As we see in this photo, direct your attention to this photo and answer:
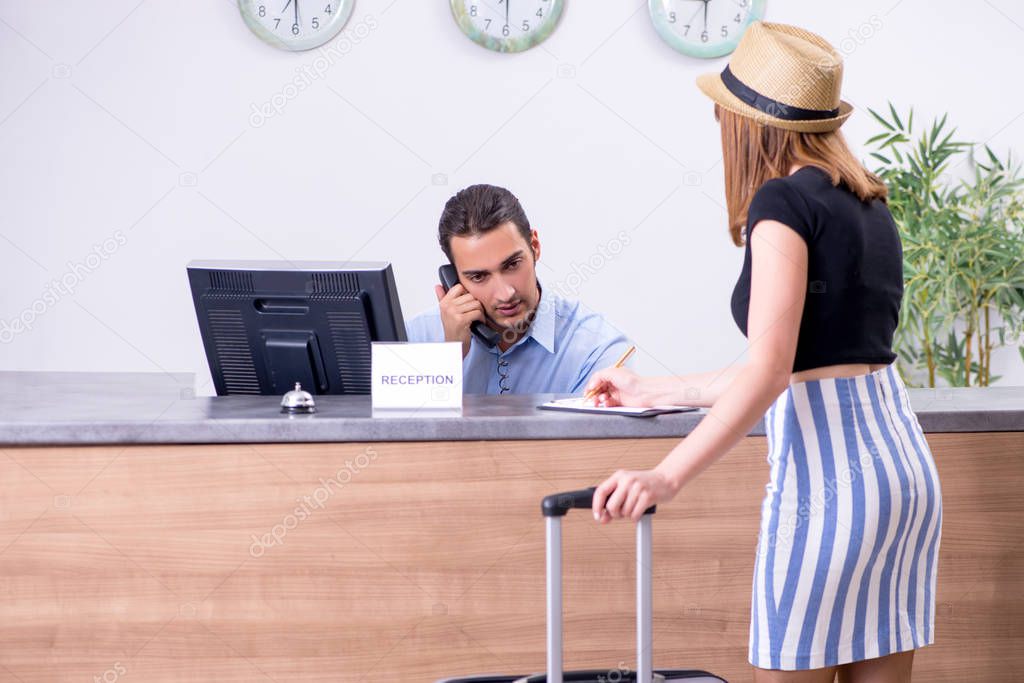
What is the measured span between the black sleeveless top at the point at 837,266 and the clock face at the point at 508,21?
2.63 metres

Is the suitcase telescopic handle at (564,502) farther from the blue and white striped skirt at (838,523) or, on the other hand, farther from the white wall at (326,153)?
the white wall at (326,153)

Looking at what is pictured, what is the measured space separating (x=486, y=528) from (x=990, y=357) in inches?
119

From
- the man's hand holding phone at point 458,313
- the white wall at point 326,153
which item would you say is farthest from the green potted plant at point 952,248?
the man's hand holding phone at point 458,313

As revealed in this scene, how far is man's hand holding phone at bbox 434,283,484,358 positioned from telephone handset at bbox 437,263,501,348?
33 mm

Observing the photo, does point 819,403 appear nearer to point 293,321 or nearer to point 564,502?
point 564,502

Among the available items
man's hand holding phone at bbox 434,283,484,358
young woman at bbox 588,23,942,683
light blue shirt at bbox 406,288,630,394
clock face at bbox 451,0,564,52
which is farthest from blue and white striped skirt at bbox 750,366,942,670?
clock face at bbox 451,0,564,52

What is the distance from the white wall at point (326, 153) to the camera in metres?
3.70

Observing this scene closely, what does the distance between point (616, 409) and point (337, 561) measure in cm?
53

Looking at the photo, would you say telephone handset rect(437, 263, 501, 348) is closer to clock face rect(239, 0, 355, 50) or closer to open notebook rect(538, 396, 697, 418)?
open notebook rect(538, 396, 697, 418)

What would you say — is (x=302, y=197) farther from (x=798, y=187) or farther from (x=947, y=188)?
(x=798, y=187)

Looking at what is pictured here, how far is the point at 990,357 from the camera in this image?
4.02 meters

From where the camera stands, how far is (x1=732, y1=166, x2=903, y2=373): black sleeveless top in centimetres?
124

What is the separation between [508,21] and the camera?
375 cm

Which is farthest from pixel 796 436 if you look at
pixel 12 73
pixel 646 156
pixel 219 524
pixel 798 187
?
pixel 12 73
